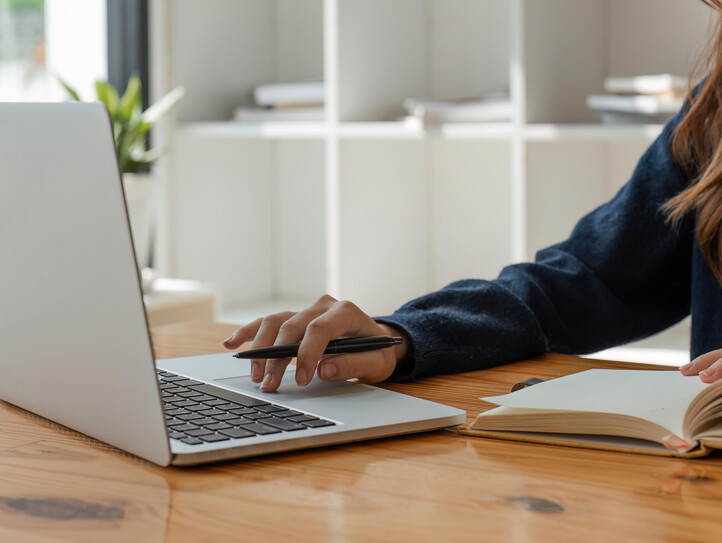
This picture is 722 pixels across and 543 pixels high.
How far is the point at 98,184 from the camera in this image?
1.66 ft

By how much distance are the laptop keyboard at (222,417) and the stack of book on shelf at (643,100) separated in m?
1.20

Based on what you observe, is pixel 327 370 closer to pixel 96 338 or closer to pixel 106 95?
pixel 96 338

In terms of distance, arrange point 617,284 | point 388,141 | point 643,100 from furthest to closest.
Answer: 1. point 388,141
2. point 643,100
3. point 617,284

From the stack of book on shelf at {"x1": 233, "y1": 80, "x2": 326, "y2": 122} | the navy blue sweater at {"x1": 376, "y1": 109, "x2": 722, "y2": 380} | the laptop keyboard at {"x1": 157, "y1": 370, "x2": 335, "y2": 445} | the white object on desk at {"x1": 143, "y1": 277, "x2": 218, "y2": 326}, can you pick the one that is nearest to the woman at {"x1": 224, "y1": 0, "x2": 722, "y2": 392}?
the navy blue sweater at {"x1": 376, "y1": 109, "x2": 722, "y2": 380}

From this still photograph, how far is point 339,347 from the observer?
2.41 ft

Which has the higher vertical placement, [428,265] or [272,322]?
[272,322]

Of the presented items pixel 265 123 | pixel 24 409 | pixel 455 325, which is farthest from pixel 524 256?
pixel 24 409

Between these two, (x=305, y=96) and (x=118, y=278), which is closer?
(x=118, y=278)

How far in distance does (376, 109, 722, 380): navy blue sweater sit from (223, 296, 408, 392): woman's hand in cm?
12

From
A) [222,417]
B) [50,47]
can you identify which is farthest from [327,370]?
[50,47]

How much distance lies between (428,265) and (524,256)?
2.01ft

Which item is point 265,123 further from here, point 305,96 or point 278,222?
point 278,222

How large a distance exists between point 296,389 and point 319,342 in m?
0.04

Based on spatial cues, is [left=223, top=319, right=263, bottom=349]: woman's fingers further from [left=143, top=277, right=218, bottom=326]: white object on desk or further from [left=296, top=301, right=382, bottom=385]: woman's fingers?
[left=143, top=277, right=218, bottom=326]: white object on desk
